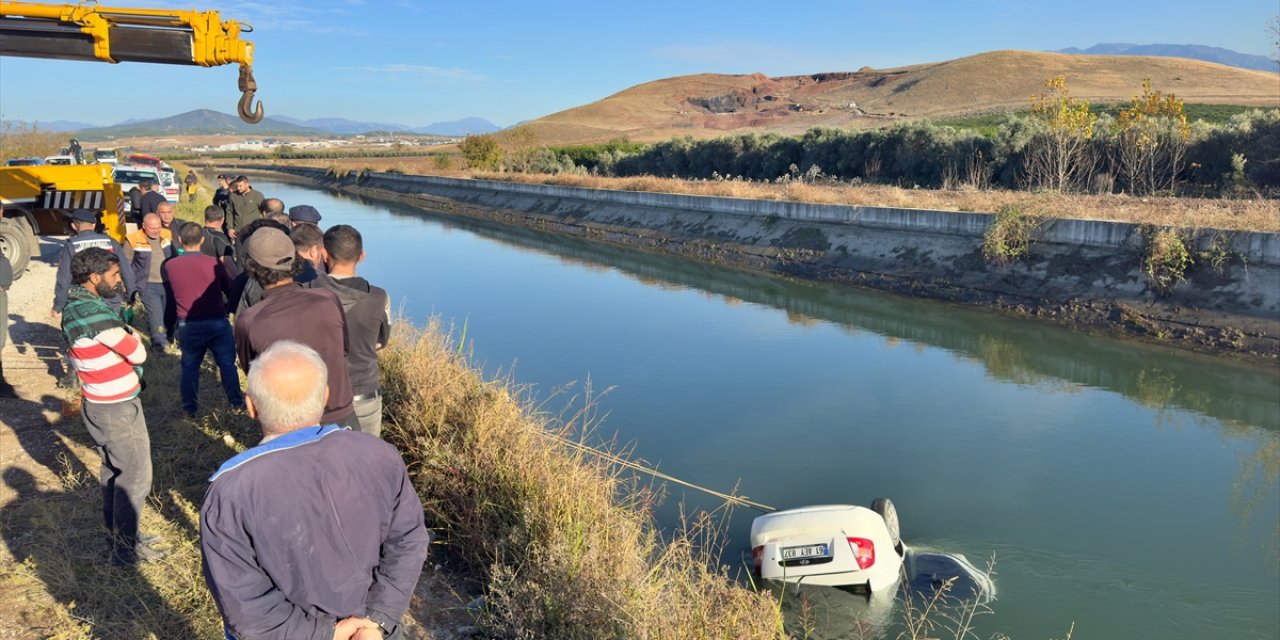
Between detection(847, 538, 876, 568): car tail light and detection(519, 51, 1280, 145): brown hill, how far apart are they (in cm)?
6080

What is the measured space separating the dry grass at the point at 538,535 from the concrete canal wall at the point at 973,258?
472 inches

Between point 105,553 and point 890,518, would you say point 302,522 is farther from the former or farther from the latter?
point 890,518

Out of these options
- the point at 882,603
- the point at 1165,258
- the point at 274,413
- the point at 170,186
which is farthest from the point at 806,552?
the point at 170,186

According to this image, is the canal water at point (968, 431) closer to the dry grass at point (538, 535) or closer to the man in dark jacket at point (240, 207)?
the dry grass at point (538, 535)

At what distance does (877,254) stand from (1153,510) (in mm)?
13466

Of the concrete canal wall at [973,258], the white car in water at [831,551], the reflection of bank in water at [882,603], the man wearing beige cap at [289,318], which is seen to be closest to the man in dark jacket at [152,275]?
the man wearing beige cap at [289,318]

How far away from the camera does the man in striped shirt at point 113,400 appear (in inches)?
173

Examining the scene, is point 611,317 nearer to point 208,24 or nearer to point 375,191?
point 208,24

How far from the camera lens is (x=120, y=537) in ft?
14.8

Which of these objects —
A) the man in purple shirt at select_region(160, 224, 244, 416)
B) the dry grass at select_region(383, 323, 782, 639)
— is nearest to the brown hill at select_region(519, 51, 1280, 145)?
the dry grass at select_region(383, 323, 782, 639)

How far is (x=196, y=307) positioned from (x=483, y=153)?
51332 millimetres

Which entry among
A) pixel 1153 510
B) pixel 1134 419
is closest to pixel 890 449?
pixel 1153 510

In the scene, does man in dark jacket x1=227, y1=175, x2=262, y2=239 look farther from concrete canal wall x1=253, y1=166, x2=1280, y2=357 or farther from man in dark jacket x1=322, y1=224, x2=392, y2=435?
concrete canal wall x1=253, y1=166, x2=1280, y2=357

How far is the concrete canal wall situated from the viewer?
13797 mm
